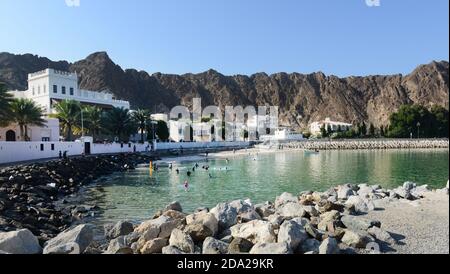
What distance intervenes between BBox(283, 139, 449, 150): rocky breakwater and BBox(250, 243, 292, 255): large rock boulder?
99.4 m

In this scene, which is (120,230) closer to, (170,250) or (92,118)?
(170,250)

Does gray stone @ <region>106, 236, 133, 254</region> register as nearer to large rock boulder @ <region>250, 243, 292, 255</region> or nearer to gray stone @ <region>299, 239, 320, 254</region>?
large rock boulder @ <region>250, 243, 292, 255</region>

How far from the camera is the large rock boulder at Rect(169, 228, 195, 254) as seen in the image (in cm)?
1001

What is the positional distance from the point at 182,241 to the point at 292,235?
281 cm

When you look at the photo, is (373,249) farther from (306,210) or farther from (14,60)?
(14,60)

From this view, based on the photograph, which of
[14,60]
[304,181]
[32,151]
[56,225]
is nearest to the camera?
[56,225]

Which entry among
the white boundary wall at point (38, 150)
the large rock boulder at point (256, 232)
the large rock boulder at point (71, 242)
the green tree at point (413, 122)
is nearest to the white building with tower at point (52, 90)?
the white boundary wall at point (38, 150)

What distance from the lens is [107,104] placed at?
72875mm

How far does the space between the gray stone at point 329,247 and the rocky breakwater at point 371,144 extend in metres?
98.8

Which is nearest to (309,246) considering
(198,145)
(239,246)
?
(239,246)

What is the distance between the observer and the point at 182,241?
1017 centimetres

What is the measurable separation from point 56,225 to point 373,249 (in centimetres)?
1302
